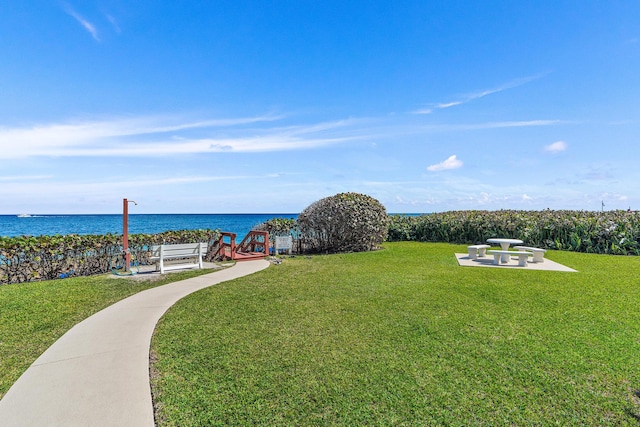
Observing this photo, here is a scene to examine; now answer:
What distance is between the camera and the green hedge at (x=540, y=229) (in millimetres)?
13109

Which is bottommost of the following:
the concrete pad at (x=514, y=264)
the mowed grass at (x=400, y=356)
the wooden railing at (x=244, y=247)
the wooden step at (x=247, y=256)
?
the mowed grass at (x=400, y=356)

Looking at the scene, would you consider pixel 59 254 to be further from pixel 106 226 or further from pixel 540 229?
pixel 106 226

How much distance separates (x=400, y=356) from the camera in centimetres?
382

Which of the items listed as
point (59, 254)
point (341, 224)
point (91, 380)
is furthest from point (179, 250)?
point (341, 224)

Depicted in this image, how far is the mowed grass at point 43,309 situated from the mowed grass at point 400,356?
1386 mm

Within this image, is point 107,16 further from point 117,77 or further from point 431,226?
point 431,226

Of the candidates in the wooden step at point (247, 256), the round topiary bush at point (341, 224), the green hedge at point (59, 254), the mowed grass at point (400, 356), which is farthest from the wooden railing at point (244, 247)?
the mowed grass at point (400, 356)

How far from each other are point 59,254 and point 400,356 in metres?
8.96

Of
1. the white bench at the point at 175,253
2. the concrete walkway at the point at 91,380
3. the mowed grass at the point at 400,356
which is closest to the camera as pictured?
the concrete walkway at the point at 91,380

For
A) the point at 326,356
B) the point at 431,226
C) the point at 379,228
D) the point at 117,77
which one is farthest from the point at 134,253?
the point at 431,226

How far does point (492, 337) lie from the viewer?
14.5 ft

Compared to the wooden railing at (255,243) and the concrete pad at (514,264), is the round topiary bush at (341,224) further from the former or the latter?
the concrete pad at (514,264)

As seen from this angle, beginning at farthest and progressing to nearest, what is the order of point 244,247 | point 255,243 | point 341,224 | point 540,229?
point 540,229 < point 341,224 < point 244,247 < point 255,243

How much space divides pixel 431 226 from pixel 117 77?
15739 millimetres
